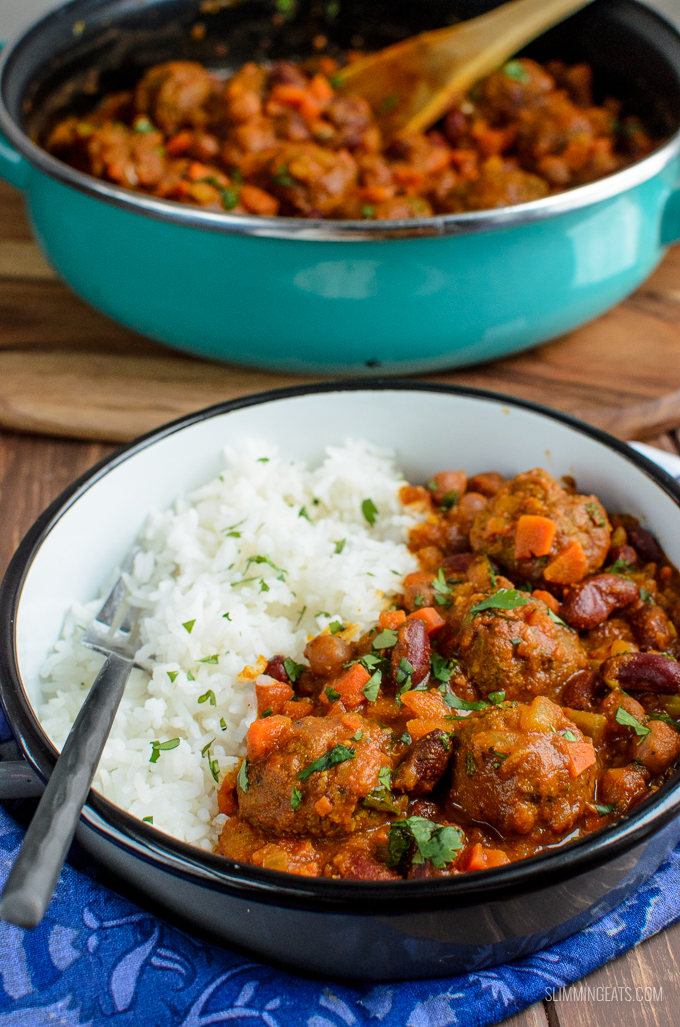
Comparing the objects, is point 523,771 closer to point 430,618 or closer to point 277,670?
point 430,618

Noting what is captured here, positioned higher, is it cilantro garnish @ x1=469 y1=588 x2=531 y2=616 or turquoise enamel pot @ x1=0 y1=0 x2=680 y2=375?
turquoise enamel pot @ x1=0 y1=0 x2=680 y2=375

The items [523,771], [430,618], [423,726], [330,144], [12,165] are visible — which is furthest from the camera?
[330,144]

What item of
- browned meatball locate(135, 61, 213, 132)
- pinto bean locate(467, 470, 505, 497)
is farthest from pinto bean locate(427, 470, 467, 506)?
browned meatball locate(135, 61, 213, 132)

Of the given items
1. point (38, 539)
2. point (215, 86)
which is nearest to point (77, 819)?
point (38, 539)

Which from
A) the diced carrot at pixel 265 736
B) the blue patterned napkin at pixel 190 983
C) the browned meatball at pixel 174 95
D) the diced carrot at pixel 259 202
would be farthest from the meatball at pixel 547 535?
the browned meatball at pixel 174 95

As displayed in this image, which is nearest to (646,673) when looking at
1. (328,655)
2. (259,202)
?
(328,655)

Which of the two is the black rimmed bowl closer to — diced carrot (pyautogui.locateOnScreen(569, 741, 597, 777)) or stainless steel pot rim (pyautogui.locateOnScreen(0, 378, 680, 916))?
stainless steel pot rim (pyautogui.locateOnScreen(0, 378, 680, 916))
